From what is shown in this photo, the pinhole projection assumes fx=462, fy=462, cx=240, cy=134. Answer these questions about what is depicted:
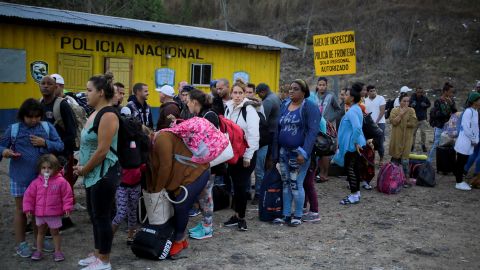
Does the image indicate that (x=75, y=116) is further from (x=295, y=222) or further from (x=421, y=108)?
(x=421, y=108)

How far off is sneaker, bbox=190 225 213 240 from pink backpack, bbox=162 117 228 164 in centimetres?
109

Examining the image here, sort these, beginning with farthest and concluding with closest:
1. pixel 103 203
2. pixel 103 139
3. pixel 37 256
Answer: pixel 37 256 → pixel 103 203 → pixel 103 139

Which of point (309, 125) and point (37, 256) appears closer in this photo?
point (37, 256)

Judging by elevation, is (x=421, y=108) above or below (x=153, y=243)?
above

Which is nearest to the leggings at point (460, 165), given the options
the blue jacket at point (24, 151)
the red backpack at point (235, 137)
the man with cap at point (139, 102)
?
the red backpack at point (235, 137)

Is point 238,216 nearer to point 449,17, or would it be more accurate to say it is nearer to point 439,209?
point 439,209

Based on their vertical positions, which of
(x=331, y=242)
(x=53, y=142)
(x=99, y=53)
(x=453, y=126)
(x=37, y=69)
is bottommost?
(x=331, y=242)

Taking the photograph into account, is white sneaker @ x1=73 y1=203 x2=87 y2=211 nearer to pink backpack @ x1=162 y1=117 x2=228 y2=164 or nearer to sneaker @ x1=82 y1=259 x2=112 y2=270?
sneaker @ x1=82 y1=259 x2=112 y2=270

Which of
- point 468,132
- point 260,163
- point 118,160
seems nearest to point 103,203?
point 118,160

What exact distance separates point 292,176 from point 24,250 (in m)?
3.23

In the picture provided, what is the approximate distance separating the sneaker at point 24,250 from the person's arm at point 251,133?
8.47 ft

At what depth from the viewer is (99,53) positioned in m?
13.4

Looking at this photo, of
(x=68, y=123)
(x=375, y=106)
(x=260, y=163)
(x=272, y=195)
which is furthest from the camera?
(x=375, y=106)

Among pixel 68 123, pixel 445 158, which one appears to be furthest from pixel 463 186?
pixel 68 123
